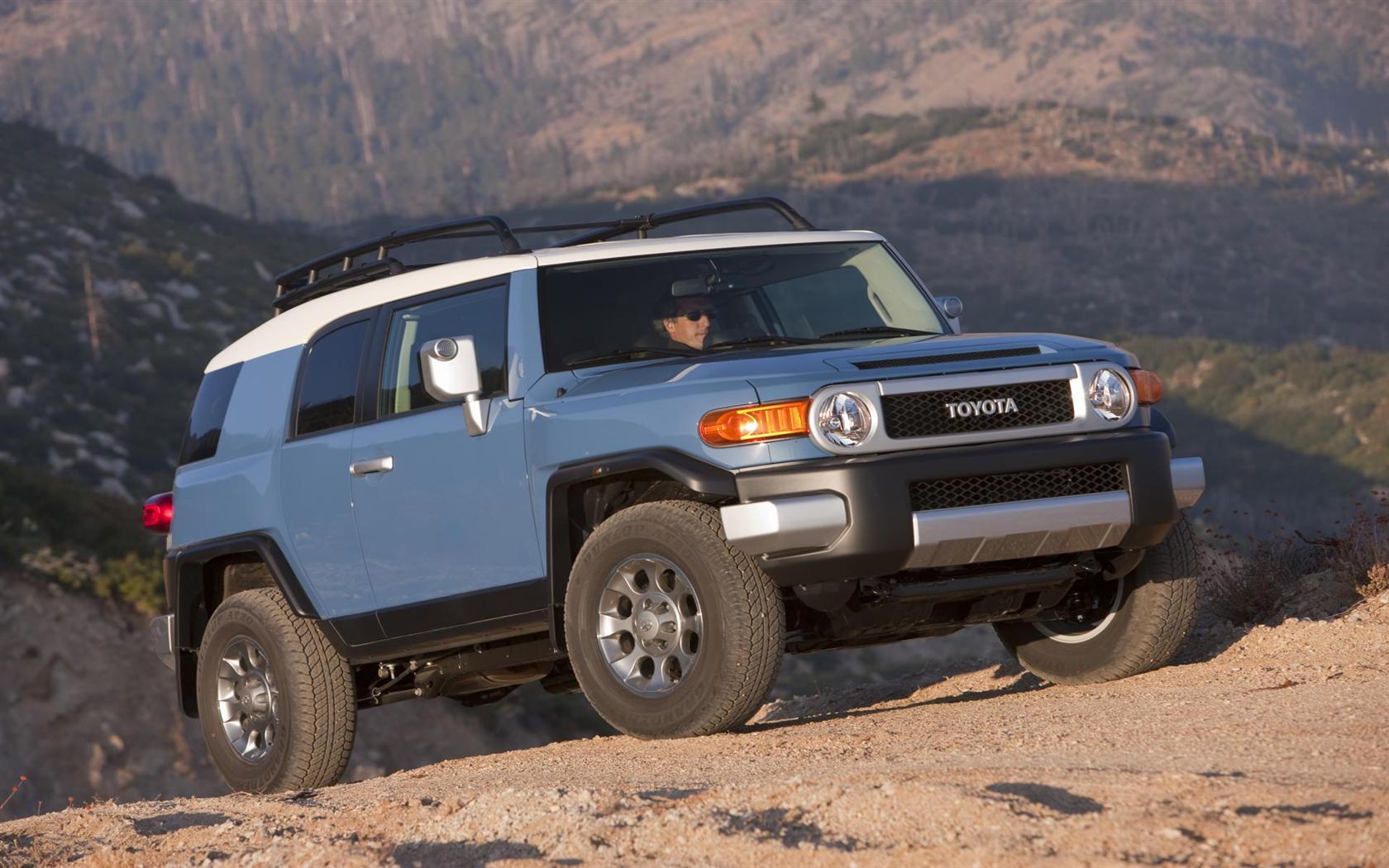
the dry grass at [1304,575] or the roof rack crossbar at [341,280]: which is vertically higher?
the roof rack crossbar at [341,280]

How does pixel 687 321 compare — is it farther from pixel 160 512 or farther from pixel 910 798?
pixel 160 512

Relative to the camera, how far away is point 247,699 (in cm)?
857

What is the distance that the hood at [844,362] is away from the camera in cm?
656

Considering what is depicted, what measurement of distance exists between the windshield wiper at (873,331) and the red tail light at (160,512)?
3.73m

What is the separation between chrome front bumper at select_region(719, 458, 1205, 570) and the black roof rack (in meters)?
1.96

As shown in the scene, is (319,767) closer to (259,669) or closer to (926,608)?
(259,669)

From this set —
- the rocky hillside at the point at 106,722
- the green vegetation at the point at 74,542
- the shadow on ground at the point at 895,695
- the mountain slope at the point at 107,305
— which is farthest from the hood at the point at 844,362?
the mountain slope at the point at 107,305

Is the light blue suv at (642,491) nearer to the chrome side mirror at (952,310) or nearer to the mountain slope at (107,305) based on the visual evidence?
the chrome side mirror at (952,310)

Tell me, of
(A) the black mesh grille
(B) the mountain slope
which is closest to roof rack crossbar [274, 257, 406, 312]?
(A) the black mesh grille

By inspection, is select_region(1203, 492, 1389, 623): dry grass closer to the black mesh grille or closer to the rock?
the black mesh grille

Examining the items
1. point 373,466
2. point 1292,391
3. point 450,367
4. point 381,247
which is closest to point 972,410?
point 450,367

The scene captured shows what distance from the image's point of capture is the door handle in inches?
302

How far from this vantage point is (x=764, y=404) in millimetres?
6465

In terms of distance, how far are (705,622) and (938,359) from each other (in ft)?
4.32
